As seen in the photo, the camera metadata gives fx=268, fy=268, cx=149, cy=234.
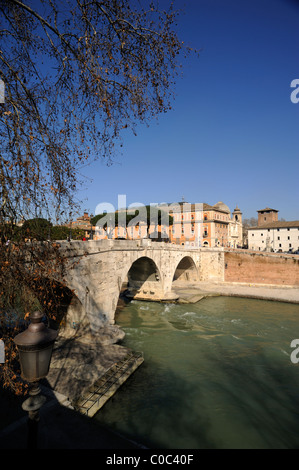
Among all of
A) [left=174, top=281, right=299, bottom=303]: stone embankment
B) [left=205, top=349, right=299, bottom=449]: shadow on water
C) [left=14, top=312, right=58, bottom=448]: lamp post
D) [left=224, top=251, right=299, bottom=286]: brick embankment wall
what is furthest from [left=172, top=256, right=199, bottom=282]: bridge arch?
[left=14, top=312, right=58, bottom=448]: lamp post

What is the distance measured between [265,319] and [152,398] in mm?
12887

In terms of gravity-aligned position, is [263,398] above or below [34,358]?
below

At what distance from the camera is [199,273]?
3334 cm

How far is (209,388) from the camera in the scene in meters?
9.48

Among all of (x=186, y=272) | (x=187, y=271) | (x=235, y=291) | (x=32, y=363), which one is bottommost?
(x=235, y=291)

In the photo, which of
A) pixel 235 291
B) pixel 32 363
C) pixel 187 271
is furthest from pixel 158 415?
pixel 187 271

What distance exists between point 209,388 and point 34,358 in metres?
8.47

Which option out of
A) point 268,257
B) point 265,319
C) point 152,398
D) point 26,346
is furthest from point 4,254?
point 268,257

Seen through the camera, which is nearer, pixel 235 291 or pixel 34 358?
pixel 34 358

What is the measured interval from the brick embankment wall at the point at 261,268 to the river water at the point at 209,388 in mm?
12283

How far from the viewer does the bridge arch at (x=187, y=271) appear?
32.9m

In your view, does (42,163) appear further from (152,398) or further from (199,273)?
(199,273)

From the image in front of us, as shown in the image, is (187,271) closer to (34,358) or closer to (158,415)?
(158,415)

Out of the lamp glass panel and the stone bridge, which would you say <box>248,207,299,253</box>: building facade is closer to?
the stone bridge
